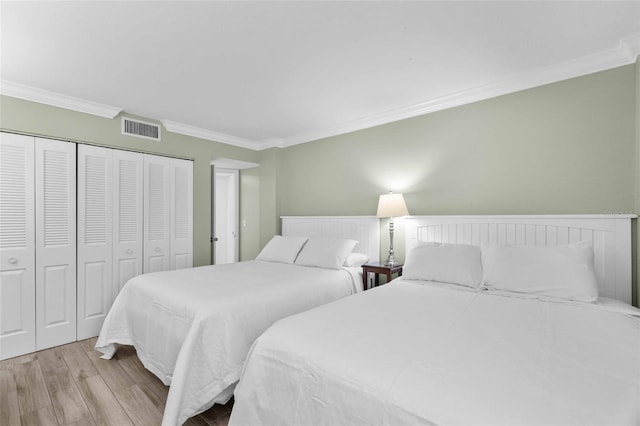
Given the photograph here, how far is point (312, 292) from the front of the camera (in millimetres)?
2492

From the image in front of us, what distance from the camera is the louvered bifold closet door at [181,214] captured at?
3.77 metres

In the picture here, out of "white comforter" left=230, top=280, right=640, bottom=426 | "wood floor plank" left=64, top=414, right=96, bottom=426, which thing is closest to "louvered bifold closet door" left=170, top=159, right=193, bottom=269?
"wood floor plank" left=64, top=414, right=96, bottom=426

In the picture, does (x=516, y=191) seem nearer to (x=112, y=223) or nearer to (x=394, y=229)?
(x=394, y=229)

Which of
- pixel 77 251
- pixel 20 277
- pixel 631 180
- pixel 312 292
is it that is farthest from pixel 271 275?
pixel 631 180

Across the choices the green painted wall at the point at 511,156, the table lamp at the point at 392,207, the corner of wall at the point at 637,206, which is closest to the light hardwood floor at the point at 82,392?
the table lamp at the point at 392,207

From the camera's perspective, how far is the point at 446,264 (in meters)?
2.39

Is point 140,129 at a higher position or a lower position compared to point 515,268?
higher

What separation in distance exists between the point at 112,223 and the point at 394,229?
3.17 m

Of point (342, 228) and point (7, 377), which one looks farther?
point (342, 228)

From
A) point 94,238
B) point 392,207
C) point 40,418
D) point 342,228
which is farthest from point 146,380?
point 392,207

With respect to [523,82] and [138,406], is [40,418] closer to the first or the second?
[138,406]

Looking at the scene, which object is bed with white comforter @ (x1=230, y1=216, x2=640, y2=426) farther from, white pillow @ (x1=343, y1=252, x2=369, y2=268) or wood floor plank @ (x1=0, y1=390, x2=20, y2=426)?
wood floor plank @ (x1=0, y1=390, x2=20, y2=426)

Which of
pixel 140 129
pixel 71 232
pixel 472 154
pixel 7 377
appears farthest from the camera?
pixel 140 129

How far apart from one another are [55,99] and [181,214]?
1.69m
